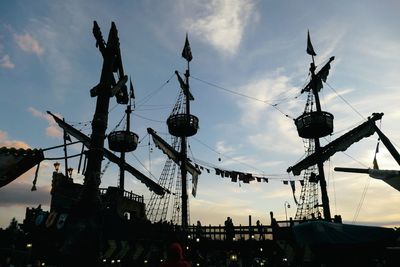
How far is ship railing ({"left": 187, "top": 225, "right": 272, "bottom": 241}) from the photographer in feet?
62.5

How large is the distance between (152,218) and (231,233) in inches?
711

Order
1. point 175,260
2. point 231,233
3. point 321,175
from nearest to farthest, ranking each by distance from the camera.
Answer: point 175,260, point 231,233, point 321,175

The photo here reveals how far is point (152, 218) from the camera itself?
3553cm

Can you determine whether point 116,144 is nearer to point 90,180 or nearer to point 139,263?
point 139,263

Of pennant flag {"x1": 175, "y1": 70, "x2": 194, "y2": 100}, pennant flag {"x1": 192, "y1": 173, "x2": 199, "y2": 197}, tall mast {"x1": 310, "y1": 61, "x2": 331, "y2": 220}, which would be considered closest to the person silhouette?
tall mast {"x1": 310, "y1": 61, "x2": 331, "y2": 220}

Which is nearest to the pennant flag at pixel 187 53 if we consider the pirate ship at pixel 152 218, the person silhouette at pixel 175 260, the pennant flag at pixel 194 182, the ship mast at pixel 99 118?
the pirate ship at pixel 152 218

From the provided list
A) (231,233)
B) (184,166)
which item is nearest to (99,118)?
(231,233)

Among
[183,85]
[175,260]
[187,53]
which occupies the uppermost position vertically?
[187,53]

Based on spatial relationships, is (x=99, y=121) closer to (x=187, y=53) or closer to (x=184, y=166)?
(x=184, y=166)

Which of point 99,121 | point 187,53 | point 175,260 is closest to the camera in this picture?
point 175,260

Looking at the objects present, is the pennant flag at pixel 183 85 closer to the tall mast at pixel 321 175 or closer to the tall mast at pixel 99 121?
the tall mast at pixel 321 175

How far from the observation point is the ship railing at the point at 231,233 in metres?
19.1

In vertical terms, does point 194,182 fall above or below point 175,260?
above

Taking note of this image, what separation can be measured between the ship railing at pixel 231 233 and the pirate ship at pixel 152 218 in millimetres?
64
